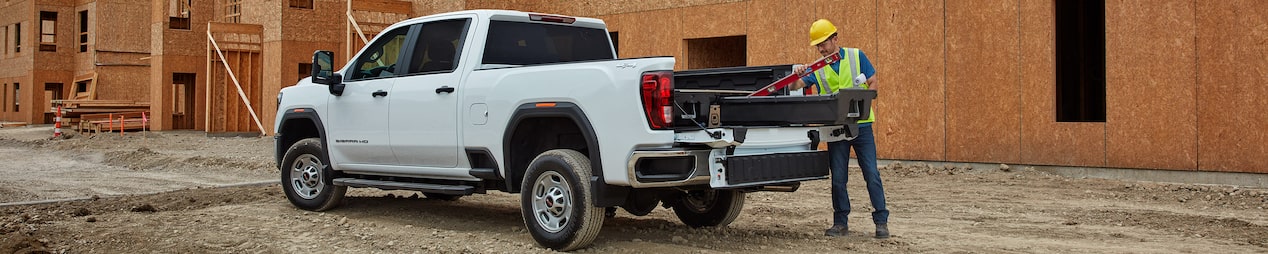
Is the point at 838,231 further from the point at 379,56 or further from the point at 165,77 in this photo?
the point at 165,77

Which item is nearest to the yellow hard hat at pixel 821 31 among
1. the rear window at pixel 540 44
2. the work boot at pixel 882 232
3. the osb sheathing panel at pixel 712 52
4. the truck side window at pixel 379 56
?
the work boot at pixel 882 232

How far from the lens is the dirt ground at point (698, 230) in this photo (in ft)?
22.8

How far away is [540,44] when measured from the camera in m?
7.81

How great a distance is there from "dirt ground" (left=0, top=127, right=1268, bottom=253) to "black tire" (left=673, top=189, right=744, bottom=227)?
0.14 metres

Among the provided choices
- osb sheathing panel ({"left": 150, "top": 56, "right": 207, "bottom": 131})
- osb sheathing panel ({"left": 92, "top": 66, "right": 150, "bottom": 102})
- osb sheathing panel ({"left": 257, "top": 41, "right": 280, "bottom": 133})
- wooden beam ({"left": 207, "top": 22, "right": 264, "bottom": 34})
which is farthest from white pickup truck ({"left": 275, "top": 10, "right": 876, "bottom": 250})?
osb sheathing panel ({"left": 92, "top": 66, "right": 150, "bottom": 102})

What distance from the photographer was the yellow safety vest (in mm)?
7000

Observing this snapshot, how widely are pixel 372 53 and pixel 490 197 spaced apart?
2347mm

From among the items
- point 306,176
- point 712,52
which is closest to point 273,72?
point 712,52

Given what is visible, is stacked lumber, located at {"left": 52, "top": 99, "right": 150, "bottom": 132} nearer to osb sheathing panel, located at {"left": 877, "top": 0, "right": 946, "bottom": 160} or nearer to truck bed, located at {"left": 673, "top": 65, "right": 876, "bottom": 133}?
osb sheathing panel, located at {"left": 877, "top": 0, "right": 946, "bottom": 160}

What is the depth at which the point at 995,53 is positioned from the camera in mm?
13117

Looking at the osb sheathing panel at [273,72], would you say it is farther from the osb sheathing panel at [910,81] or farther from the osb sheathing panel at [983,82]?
the osb sheathing panel at [983,82]

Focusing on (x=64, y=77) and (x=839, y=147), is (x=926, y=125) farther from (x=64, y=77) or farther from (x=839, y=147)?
(x=64, y=77)

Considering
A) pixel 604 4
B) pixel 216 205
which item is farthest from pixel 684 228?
pixel 604 4

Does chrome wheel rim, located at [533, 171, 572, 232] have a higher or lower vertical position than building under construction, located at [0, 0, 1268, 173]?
lower
